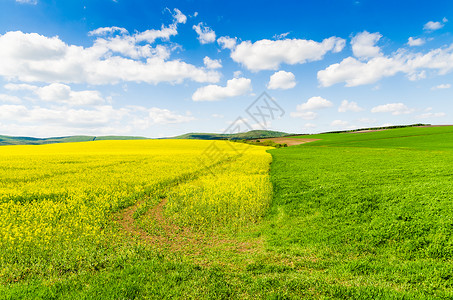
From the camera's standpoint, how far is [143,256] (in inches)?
250

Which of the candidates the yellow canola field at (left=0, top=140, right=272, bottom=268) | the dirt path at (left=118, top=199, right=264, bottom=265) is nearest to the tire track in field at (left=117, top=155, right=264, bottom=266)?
the dirt path at (left=118, top=199, right=264, bottom=265)

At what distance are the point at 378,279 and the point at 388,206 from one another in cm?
484

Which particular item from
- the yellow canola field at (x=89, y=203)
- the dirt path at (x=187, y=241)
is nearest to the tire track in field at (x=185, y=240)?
the dirt path at (x=187, y=241)

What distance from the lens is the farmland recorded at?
4836 millimetres

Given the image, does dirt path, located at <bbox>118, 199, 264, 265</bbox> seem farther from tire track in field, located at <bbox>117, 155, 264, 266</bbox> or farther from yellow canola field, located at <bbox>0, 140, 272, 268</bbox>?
yellow canola field, located at <bbox>0, 140, 272, 268</bbox>

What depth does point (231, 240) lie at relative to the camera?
25.0ft

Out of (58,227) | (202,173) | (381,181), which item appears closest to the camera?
(58,227)

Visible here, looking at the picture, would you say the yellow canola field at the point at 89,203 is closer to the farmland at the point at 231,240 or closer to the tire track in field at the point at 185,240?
the farmland at the point at 231,240

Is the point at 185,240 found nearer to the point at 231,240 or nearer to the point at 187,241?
the point at 187,241

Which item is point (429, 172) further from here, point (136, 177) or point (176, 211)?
point (136, 177)

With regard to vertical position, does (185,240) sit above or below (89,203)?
below

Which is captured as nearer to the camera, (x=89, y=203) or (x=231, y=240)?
(x=231, y=240)

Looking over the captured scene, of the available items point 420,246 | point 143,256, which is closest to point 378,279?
point 420,246

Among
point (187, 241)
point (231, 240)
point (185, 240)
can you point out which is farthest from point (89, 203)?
point (231, 240)
